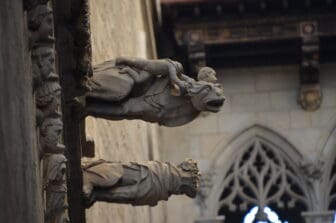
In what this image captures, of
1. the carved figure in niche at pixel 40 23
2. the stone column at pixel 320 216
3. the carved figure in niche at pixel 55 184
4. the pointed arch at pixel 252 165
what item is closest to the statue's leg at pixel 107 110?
the carved figure in niche at pixel 55 184

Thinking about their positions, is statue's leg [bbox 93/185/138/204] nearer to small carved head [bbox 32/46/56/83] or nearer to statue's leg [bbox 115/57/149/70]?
statue's leg [bbox 115/57/149/70]

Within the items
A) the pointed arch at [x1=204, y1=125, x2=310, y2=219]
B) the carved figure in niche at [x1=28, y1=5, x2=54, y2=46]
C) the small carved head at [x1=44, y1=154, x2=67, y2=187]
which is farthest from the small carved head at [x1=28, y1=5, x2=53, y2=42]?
the pointed arch at [x1=204, y1=125, x2=310, y2=219]

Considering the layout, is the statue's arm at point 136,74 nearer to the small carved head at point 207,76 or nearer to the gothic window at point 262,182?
the small carved head at point 207,76

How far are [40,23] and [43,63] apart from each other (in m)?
0.17

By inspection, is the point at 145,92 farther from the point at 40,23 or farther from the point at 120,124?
the point at 120,124

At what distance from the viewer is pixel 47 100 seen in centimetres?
828

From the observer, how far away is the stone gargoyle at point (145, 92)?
412 inches

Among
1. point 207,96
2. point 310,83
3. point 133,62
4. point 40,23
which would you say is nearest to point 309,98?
point 310,83

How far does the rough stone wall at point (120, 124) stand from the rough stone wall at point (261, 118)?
3.55 ft

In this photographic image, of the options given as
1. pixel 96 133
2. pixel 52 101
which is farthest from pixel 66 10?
pixel 96 133

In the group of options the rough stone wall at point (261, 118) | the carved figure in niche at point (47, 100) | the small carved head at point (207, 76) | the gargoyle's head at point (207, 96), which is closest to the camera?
the carved figure in niche at point (47, 100)

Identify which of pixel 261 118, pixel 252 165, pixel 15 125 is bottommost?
pixel 15 125

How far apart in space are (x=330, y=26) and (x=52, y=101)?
14456 mm

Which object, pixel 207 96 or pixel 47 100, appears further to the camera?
pixel 207 96
